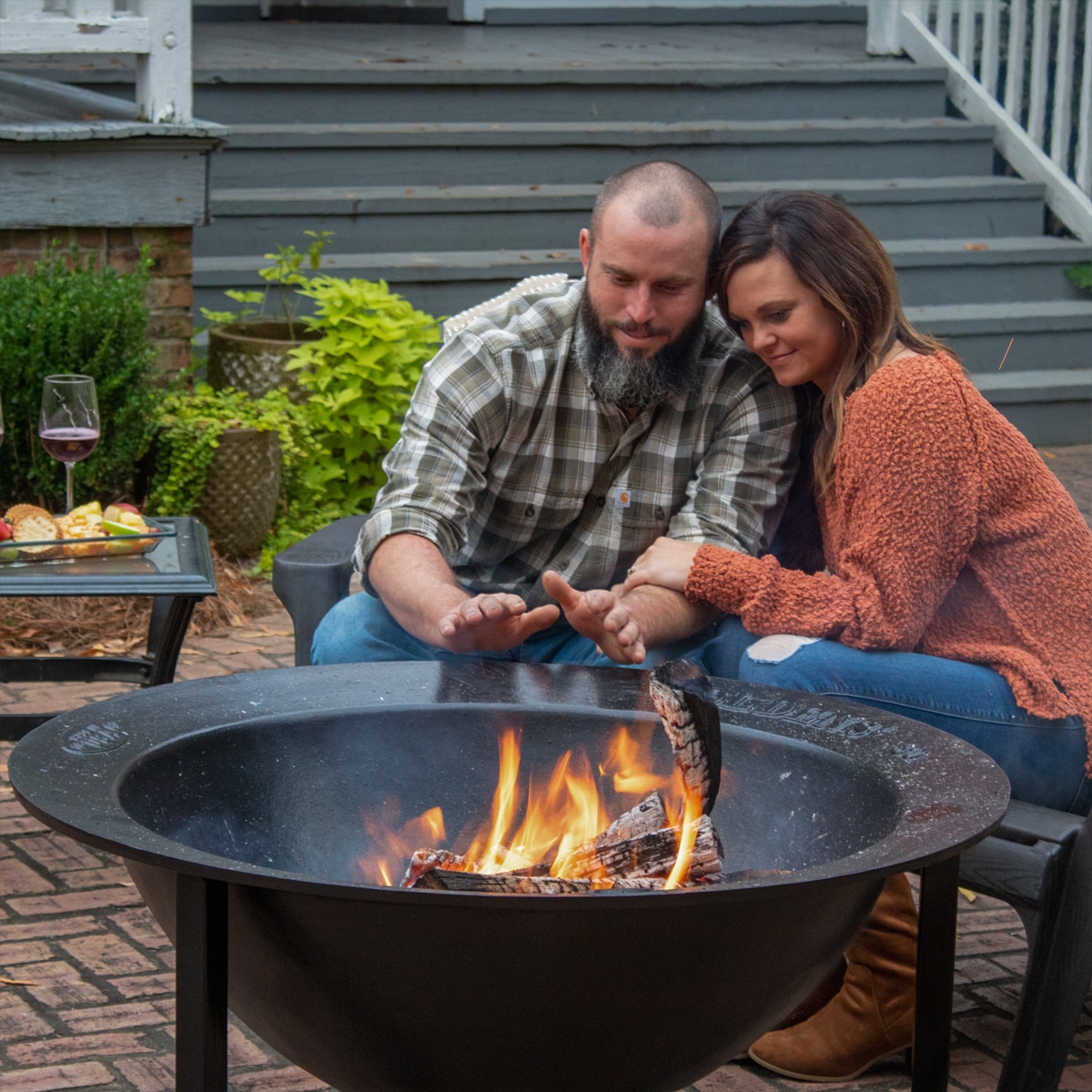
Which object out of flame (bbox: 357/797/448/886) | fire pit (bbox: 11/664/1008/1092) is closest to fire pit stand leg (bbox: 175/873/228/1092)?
fire pit (bbox: 11/664/1008/1092)

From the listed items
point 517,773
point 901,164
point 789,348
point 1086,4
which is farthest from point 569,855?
point 1086,4

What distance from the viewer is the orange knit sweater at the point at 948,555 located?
8.46ft

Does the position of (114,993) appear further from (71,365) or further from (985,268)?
(985,268)

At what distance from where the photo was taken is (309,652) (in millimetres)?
3244

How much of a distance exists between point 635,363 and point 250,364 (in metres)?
3.07

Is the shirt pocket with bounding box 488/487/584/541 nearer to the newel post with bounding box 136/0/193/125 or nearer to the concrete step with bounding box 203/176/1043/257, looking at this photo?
the newel post with bounding box 136/0/193/125

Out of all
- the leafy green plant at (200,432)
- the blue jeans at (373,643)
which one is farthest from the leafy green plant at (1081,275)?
the blue jeans at (373,643)

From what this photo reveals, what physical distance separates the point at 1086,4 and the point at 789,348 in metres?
6.12

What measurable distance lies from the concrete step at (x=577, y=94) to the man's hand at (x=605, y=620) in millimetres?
5294

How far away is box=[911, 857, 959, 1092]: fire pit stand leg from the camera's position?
6.50ft

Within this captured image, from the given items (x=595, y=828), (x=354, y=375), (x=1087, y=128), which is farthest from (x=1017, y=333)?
(x=595, y=828)

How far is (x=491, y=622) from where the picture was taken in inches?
92.7

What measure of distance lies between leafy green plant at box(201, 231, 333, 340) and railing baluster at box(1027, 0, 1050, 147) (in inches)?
151

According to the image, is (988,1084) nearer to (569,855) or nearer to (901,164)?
(569,855)
